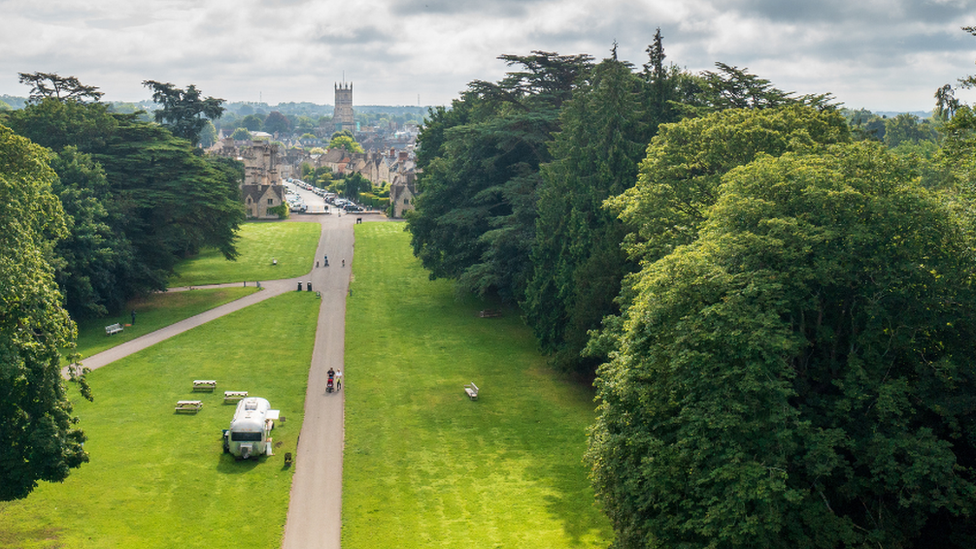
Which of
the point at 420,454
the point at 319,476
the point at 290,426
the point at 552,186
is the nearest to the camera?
the point at 319,476

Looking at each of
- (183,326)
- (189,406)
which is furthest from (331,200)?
(189,406)

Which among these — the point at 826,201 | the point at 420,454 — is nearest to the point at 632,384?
the point at 826,201

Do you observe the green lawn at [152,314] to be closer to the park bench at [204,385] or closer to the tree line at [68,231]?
the tree line at [68,231]

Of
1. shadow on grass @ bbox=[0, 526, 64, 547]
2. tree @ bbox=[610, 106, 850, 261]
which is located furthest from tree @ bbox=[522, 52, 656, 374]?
shadow on grass @ bbox=[0, 526, 64, 547]

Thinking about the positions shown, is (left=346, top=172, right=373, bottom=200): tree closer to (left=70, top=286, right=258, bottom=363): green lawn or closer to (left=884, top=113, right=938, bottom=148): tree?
(left=70, top=286, right=258, bottom=363): green lawn

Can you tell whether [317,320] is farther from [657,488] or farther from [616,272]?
[657,488]

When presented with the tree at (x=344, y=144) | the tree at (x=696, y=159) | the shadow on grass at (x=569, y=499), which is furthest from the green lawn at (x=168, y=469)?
the tree at (x=344, y=144)
